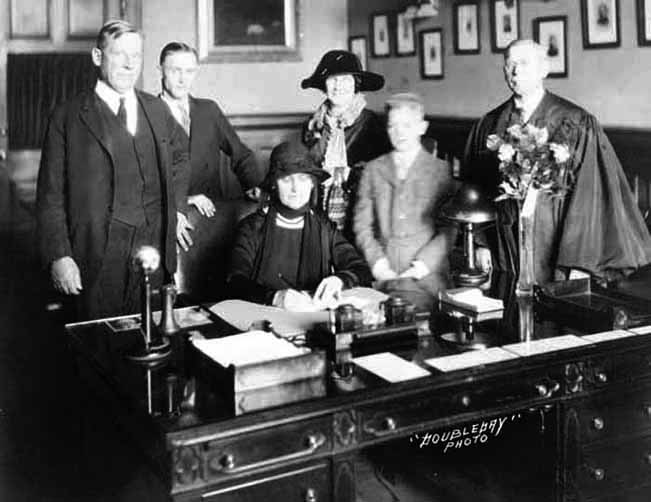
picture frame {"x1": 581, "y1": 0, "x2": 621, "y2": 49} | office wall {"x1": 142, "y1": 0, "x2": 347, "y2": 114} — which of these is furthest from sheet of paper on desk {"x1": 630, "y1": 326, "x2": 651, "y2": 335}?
office wall {"x1": 142, "y1": 0, "x2": 347, "y2": 114}

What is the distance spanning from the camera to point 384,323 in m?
2.91

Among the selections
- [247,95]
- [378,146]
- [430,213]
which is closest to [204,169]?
[378,146]

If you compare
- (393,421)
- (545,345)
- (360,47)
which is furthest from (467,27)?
(393,421)

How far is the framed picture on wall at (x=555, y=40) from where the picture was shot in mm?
5648

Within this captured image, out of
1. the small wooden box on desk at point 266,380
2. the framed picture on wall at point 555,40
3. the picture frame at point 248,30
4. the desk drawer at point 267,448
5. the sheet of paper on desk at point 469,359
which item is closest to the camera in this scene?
the desk drawer at point 267,448

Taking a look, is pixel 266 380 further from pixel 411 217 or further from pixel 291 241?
pixel 411 217

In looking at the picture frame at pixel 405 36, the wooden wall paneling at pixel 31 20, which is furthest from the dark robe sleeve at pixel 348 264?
the wooden wall paneling at pixel 31 20

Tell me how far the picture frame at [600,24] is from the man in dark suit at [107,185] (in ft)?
9.24

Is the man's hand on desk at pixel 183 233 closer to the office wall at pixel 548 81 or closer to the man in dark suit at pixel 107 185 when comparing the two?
the man in dark suit at pixel 107 185

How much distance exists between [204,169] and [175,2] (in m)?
3.20

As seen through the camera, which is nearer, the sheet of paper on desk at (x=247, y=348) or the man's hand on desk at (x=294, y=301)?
the sheet of paper on desk at (x=247, y=348)

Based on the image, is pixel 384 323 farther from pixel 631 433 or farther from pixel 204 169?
pixel 204 169

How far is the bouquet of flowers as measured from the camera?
343 centimetres

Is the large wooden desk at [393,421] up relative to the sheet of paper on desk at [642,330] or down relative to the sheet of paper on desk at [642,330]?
down
